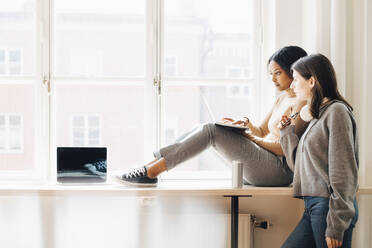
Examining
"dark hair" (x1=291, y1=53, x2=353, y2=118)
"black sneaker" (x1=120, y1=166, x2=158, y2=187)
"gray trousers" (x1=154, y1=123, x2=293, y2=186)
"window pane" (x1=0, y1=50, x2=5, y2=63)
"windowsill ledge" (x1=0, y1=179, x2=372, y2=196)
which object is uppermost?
"window pane" (x1=0, y1=50, x2=5, y2=63)

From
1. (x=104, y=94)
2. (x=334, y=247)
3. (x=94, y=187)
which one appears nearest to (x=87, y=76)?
(x=104, y=94)

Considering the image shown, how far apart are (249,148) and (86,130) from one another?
1029 mm

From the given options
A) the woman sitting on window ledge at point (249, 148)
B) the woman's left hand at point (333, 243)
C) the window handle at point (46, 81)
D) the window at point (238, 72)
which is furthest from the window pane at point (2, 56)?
the woman's left hand at point (333, 243)

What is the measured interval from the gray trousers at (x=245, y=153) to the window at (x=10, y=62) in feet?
3.54

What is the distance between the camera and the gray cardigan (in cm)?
175

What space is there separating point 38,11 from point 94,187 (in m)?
1.17

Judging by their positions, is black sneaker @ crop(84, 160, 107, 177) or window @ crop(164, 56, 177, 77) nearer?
black sneaker @ crop(84, 160, 107, 177)

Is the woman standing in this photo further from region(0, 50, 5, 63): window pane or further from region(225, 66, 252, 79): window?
region(0, 50, 5, 63): window pane

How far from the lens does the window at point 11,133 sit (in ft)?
8.56

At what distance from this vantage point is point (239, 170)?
2.14 meters

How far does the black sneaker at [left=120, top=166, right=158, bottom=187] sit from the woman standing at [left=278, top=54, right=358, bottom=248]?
72 cm

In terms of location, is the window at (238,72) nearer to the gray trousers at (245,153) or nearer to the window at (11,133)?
the gray trousers at (245,153)

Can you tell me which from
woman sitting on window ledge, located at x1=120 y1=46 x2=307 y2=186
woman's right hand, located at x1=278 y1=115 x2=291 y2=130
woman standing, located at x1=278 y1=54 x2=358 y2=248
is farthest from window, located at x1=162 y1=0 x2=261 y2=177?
woman standing, located at x1=278 y1=54 x2=358 y2=248

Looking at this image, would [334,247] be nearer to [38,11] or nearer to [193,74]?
[193,74]
